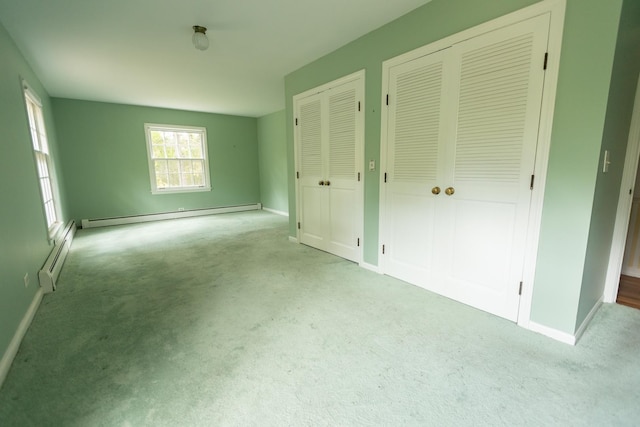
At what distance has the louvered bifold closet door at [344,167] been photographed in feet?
10.0

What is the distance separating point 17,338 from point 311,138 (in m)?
3.20

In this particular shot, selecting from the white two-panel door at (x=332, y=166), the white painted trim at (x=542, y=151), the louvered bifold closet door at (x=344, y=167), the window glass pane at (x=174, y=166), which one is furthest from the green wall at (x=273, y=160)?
the white painted trim at (x=542, y=151)

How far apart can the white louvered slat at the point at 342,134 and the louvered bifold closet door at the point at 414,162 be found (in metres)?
0.51

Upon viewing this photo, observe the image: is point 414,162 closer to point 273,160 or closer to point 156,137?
point 273,160

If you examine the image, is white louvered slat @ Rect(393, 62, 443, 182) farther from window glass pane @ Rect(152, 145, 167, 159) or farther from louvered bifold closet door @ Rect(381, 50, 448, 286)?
window glass pane @ Rect(152, 145, 167, 159)

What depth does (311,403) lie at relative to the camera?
4.43 feet

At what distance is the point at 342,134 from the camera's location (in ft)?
10.5

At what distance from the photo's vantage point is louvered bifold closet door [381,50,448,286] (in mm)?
2305

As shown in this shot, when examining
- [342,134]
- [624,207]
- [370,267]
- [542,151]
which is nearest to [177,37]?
[342,134]

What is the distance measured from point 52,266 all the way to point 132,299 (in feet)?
3.71

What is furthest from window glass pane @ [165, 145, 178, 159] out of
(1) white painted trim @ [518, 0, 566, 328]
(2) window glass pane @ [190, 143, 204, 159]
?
(1) white painted trim @ [518, 0, 566, 328]

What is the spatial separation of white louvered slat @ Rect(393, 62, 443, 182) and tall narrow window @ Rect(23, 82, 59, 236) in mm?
4258

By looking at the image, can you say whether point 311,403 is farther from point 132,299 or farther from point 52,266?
point 52,266

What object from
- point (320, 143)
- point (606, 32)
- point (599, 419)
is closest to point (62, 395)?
point (599, 419)
